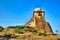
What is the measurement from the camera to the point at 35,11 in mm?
36031

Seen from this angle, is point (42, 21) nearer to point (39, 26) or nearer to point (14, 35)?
point (39, 26)

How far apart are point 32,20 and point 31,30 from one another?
6468 millimetres

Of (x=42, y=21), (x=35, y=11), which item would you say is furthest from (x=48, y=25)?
(x=35, y=11)

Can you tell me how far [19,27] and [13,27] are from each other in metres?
0.84

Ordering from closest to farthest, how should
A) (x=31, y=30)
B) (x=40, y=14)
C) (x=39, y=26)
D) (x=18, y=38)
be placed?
(x=18, y=38) → (x=31, y=30) → (x=39, y=26) → (x=40, y=14)

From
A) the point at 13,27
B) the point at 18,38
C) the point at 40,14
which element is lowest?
the point at 18,38

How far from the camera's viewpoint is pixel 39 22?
33.1 meters

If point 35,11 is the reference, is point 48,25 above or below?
below

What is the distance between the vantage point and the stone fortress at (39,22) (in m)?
32.7

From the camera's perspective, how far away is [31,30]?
91.1ft

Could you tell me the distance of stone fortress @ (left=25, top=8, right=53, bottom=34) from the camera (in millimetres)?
32719

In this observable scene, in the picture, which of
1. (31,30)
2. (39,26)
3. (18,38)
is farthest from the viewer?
(39,26)

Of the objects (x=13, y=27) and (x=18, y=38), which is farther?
(x=13, y=27)

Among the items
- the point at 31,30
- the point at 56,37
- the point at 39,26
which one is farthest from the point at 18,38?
the point at 39,26
